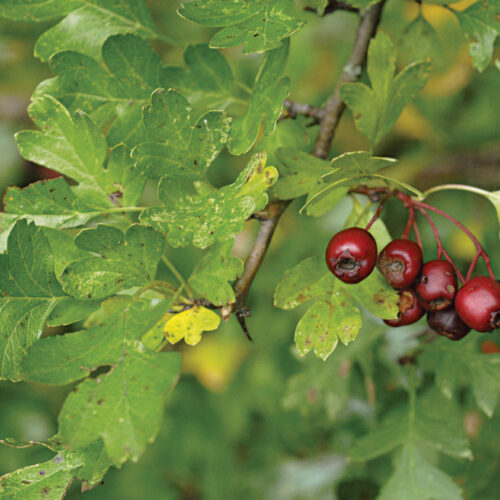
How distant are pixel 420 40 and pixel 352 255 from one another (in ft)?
1.97

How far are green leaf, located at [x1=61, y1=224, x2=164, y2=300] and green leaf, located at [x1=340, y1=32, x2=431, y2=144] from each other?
0.38m

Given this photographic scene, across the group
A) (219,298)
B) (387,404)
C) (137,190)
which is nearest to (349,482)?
(387,404)

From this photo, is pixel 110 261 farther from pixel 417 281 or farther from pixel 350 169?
pixel 417 281

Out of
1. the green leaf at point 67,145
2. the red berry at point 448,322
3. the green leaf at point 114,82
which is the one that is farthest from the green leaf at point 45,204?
the red berry at point 448,322

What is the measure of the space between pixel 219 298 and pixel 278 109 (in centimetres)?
28

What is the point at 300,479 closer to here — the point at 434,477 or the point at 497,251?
the point at 434,477

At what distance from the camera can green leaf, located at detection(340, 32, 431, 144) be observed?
0.93 metres

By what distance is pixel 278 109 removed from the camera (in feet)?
2.64

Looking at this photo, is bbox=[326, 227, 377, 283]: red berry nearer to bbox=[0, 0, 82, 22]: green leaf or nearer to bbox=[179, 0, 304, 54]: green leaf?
bbox=[179, 0, 304, 54]: green leaf

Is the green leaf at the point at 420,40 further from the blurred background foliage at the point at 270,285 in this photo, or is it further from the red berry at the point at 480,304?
the blurred background foliage at the point at 270,285

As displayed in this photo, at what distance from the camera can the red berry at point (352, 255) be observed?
84 cm

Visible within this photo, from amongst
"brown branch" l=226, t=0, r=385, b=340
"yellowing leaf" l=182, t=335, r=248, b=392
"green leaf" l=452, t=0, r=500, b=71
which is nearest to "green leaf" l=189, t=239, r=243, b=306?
"brown branch" l=226, t=0, r=385, b=340

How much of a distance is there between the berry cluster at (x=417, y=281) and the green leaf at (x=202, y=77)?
290 millimetres

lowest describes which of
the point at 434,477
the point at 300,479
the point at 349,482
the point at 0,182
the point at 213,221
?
the point at 300,479
